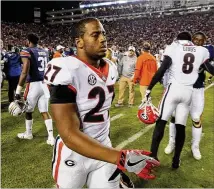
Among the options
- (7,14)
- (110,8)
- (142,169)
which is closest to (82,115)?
(142,169)

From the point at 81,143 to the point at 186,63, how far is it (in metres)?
2.74

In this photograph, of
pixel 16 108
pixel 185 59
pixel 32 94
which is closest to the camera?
pixel 185 59

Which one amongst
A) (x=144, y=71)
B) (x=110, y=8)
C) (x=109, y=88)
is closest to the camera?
(x=109, y=88)

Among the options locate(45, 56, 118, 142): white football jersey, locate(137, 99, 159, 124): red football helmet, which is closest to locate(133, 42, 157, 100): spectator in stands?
locate(137, 99, 159, 124): red football helmet

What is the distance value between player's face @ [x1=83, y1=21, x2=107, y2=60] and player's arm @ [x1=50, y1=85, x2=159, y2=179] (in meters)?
0.33

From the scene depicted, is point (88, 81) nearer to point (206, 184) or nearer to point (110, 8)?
point (206, 184)

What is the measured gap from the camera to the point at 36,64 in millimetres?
4984

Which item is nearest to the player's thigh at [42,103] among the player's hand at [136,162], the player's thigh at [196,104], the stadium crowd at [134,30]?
the player's thigh at [196,104]

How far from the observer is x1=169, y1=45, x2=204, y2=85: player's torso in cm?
385

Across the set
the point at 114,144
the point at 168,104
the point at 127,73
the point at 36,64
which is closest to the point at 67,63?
the point at 168,104

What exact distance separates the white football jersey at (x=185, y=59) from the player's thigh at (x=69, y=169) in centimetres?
243

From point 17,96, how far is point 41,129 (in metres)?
1.61

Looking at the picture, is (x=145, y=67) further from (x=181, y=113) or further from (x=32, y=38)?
(x=181, y=113)

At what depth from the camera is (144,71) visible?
713 cm
